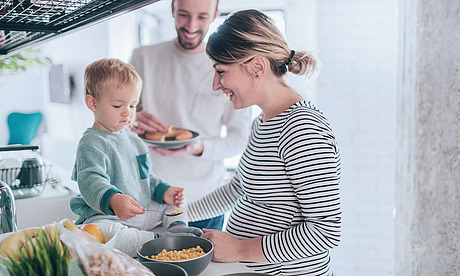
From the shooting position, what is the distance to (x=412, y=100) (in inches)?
64.1

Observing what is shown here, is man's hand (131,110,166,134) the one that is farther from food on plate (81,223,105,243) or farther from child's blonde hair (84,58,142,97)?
food on plate (81,223,105,243)

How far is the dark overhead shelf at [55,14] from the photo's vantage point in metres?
0.95

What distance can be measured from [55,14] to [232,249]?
766 mm

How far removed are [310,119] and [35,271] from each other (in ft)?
2.17

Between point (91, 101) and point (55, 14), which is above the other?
point (55, 14)

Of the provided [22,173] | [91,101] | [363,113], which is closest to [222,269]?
[91,101]

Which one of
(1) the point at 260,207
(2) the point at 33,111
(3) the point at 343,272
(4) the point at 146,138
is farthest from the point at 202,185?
(2) the point at 33,111

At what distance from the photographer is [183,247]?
1.00 meters

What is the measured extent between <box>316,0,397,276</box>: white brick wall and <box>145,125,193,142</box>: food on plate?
5.91 ft

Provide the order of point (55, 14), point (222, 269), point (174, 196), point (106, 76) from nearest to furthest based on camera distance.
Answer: point (222, 269), point (55, 14), point (106, 76), point (174, 196)

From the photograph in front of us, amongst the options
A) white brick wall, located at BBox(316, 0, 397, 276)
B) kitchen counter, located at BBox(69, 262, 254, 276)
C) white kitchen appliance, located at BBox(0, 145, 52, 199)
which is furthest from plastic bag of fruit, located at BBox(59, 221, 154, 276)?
white brick wall, located at BBox(316, 0, 397, 276)

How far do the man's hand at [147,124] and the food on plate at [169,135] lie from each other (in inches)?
0.7

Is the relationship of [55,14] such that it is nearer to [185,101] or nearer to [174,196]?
[174,196]

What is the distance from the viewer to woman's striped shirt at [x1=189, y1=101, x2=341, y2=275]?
96 cm
